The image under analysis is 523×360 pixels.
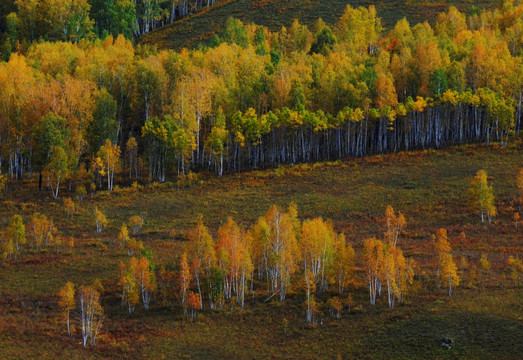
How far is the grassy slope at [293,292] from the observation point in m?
59.0

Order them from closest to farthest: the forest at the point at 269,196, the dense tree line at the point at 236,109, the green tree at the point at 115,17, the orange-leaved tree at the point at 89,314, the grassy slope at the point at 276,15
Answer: the orange-leaved tree at the point at 89,314 < the forest at the point at 269,196 < the dense tree line at the point at 236,109 < the green tree at the point at 115,17 < the grassy slope at the point at 276,15

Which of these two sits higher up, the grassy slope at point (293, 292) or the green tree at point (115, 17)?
the green tree at point (115, 17)

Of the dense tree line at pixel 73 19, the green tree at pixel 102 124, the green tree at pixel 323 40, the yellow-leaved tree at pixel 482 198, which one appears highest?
the dense tree line at pixel 73 19

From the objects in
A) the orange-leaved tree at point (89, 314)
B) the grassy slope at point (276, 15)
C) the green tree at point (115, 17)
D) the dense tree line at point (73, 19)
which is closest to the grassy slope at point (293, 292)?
the orange-leaved tree at point (89, 314)

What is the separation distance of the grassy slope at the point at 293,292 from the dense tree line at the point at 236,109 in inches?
225

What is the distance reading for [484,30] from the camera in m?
150

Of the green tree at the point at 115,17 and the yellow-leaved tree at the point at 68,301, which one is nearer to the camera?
the yellow-leaved tree at the point at 68,301

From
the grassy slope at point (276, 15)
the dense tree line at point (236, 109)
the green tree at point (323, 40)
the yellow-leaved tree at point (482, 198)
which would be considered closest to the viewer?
the yellow-leaved tree at point (482, 198)

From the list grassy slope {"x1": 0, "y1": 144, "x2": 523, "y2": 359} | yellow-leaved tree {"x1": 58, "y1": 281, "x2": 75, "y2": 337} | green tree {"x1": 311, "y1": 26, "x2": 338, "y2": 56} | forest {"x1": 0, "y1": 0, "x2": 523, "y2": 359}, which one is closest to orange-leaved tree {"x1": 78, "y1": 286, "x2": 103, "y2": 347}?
forest {"x1": 0, "y1": 0, "x2": 523, "y2": 359}

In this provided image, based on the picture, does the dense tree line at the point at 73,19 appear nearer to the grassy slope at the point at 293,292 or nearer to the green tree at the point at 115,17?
the green tree at the point at 115,17

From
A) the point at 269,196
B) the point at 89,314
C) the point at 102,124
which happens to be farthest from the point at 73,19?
the point at 89,314

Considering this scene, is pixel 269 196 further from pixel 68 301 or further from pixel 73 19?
pixel 73 19

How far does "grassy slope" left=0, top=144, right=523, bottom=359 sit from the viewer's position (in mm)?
58969

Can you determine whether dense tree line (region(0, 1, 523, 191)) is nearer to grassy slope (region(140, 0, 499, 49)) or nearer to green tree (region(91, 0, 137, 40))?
green tree (region(91, 0, 137, 40))
